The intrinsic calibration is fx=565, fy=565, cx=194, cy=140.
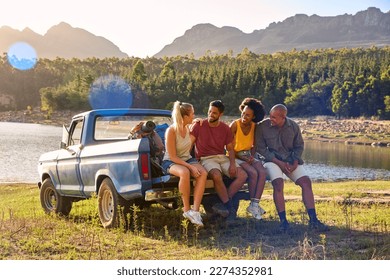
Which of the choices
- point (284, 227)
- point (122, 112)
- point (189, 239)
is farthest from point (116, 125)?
point (284, 227)

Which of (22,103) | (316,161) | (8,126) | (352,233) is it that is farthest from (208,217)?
(22,103)

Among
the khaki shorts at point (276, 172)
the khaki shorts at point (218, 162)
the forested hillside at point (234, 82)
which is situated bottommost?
the forested hillside at point (234, 82)

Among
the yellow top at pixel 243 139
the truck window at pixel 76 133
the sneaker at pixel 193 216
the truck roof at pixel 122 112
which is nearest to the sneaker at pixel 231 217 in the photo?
the yellow top at pixel 243 139

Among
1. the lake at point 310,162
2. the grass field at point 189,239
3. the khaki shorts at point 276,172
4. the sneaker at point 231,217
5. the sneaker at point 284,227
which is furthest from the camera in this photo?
the lake at point 310,162

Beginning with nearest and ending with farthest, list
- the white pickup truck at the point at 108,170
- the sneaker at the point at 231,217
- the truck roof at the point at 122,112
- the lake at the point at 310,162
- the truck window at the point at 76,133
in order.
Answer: the white pickup truck at the point at 108,170, the sneaker at the point at 231,217, the truck roof at the point at 122,112, the truck window at the point at 76,133, the lake at the point at 310,162

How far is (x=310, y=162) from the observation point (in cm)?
3344

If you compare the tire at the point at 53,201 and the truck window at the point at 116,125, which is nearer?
the truck window at the point at 116,125

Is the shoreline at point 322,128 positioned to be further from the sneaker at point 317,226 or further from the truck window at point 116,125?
the sneaker at point 317,226

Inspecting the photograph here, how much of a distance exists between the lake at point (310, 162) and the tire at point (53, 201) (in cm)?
1210

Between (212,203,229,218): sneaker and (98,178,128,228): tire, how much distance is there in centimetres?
112

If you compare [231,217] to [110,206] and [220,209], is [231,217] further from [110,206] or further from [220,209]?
[110,206]

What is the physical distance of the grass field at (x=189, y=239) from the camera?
589 centimetres

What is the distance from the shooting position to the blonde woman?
654 centimetres

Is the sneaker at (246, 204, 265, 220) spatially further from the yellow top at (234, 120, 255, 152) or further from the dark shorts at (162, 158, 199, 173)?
the dark shorts at (162, 158, 199, 173)
